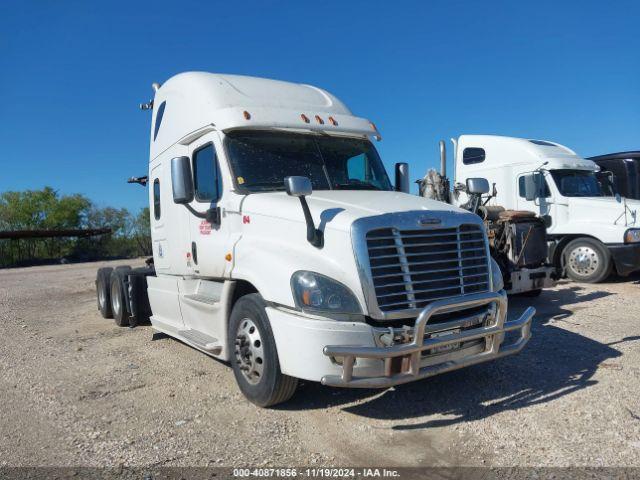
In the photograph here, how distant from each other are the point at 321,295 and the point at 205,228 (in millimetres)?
2096

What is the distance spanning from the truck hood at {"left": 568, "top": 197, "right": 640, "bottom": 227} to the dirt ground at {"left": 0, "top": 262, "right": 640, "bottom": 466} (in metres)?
4.63

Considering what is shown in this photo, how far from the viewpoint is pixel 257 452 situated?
3.65 m

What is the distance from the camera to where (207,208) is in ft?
17.5

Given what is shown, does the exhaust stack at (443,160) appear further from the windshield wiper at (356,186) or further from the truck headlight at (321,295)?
the truck headlight at (321,295)

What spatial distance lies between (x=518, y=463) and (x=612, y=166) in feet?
44.3

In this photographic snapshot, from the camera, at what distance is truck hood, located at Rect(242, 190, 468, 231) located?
13.4 ft

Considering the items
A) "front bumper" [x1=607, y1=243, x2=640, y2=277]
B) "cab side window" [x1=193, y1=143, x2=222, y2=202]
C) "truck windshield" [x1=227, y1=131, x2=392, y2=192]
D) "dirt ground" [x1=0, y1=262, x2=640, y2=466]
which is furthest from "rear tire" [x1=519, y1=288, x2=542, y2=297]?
"cab side window" [x1=193, y1=143, x2=222, y2=202]

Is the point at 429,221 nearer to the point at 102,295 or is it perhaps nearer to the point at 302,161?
the point at 302,161

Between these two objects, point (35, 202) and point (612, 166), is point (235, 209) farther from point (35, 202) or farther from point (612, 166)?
point (35, 202)

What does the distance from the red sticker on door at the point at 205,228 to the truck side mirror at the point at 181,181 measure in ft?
1.09

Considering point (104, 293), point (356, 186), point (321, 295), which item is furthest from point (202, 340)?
point (104, 293)

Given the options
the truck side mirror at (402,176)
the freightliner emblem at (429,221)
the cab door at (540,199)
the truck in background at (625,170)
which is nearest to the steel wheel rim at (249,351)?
the freightliner emblem at (429,221)

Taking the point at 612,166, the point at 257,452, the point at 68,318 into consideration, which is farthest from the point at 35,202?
the point at 257,452

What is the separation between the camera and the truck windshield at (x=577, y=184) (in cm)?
1113
